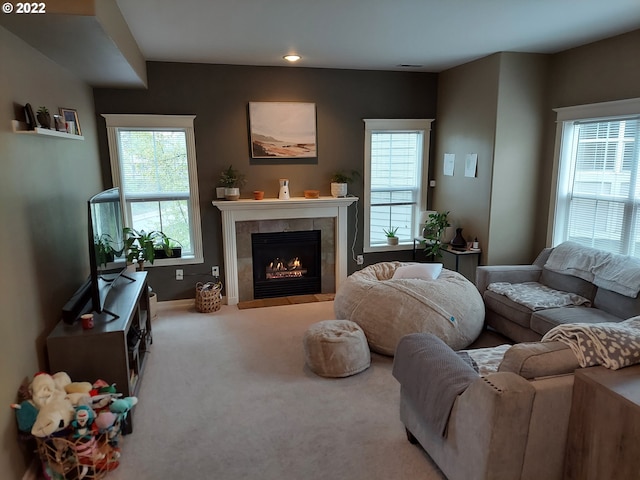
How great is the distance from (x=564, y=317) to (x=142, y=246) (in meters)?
3.80

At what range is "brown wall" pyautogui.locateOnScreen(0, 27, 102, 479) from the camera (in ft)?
6.86

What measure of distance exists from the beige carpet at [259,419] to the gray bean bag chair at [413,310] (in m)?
0.28

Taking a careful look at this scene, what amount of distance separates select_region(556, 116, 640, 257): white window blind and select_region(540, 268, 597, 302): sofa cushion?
472mm

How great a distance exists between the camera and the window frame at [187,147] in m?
4.45

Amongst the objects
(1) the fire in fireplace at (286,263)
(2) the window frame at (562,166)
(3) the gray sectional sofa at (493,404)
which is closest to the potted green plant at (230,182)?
(1) the fire in fireplace at (286,263)

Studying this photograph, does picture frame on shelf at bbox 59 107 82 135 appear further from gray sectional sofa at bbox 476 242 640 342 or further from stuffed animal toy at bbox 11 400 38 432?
gray sectional sofa at bbox 476 242 640 342

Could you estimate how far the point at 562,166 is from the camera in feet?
13.9

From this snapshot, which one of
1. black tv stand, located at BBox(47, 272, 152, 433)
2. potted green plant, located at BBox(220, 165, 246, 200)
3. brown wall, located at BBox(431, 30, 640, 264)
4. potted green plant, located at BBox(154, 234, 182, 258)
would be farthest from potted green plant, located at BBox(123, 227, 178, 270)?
brown wall, located at BBox(431, 30, 640, 264)

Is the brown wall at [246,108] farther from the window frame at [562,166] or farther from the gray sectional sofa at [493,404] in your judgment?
the gray sectional sofa at [493,404]

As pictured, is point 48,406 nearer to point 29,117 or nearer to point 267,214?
point 29,117

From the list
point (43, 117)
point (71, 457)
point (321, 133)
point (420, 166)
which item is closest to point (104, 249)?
point (43, 117)

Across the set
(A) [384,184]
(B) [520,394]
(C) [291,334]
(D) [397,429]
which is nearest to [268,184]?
(A) [384,184]

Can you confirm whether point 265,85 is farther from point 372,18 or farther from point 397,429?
point 397,429

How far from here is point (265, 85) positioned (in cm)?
480
